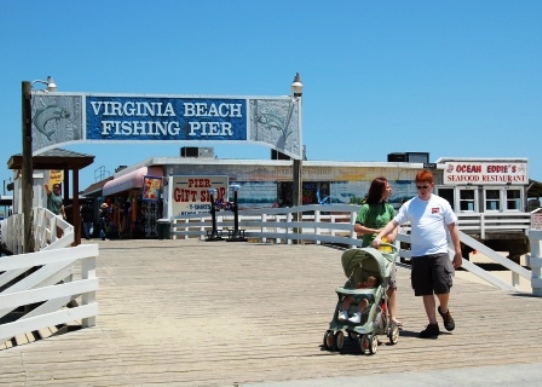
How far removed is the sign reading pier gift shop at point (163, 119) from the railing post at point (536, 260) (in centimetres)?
1249

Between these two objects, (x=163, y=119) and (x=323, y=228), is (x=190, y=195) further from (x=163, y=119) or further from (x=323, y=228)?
(x=323, y=228)

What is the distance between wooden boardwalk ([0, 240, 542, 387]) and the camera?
7090mm

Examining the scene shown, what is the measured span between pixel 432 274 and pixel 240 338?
208cm

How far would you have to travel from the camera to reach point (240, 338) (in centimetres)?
862

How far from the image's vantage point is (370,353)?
7688 mm

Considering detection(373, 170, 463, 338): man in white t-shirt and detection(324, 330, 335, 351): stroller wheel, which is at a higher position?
detection(373, 170, 463, 338): man in white t-shirt

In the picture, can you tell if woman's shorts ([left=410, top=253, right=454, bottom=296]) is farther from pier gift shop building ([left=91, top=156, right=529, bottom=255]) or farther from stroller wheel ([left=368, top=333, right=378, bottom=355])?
pier gift shop building ([left=91, top=156, right=529, bottom=255])

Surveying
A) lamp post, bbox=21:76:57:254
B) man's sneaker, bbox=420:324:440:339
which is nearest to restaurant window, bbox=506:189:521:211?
lamp post, bbox=21:76:57:254

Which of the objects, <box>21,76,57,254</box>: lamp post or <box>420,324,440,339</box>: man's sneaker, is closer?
<box>420,324,440,339</box>: man's sneaker

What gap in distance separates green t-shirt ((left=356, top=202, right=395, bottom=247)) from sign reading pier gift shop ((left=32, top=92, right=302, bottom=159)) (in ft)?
48.7

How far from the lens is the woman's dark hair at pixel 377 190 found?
28.7ft

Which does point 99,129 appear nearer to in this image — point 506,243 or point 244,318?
point 244,318

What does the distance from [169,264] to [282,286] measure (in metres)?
4.27

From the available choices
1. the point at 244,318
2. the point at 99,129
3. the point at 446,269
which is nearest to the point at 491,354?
the point at 446,269
